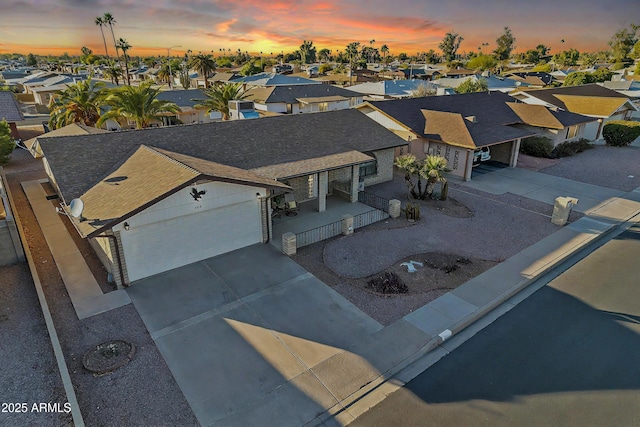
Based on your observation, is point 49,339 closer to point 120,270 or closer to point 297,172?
point 120,270

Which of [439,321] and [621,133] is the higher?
[621,133]

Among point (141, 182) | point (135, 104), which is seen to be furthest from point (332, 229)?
point (135, 104)

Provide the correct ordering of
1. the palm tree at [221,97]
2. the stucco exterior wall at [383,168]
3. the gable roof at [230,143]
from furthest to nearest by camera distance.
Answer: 1. the palm tree at [221,97]
2. the stucco exterior wall at [383,168]
3. the gable roof at [230,143]

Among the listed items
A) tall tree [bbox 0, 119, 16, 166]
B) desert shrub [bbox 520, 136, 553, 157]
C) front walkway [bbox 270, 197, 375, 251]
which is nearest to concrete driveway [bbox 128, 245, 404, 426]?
front walkway [bbox 270, 197, 375, 251]

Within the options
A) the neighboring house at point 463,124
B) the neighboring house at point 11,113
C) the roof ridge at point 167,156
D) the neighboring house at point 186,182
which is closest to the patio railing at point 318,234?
the neighboring house at point 186,182

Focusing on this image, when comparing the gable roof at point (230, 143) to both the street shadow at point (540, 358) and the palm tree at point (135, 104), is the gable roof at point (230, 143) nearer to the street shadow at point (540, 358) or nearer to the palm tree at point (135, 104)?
the palm tree at point (135, 104)

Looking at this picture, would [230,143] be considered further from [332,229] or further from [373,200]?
[373,200]

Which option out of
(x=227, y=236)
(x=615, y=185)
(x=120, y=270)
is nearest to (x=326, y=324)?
(x=227, y=236)
